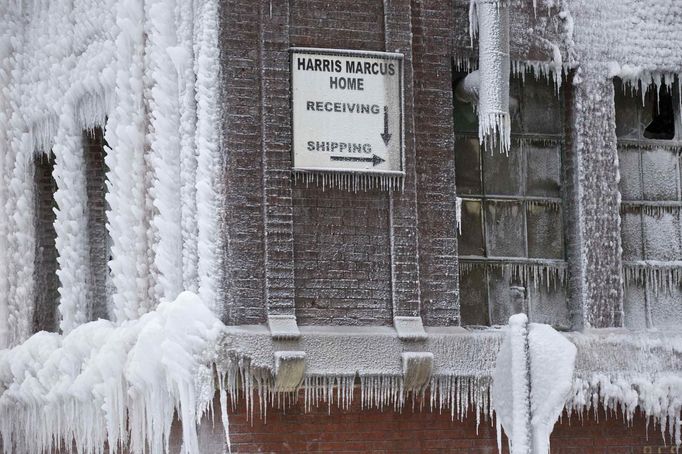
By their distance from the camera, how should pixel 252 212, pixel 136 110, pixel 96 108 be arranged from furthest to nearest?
pixel 96 108, pixel 136 110, pixel 252 212

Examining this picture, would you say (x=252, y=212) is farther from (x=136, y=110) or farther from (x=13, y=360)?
Answer: (x=13, y=360)

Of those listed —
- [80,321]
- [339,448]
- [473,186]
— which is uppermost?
[473,186]

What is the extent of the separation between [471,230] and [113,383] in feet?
11.5

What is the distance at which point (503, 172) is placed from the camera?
48.2 feet

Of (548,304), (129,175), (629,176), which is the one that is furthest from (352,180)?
(629,176)

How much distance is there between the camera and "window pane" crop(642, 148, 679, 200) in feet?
49.6

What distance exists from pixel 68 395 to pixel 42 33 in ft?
13.3

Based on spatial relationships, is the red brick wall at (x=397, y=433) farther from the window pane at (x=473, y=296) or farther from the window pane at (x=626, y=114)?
the window pane at (x=626, y=114)

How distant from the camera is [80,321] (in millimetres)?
15875

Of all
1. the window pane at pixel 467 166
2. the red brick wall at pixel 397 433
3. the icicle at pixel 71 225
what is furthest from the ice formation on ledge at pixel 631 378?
the icicle at pixel 71 225

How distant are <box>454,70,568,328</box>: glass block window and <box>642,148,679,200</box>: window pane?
902 millimetres

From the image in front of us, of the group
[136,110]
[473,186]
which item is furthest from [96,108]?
[473,186]

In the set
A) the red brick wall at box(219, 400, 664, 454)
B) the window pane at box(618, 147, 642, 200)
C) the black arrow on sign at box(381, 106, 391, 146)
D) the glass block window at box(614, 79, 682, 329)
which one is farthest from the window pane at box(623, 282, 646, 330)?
the black arrow on sign at box(381, 106, 391, 146)

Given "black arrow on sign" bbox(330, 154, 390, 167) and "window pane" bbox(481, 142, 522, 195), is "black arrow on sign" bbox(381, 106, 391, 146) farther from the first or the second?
"window pane" bbox(481, 142, 522, 195)
